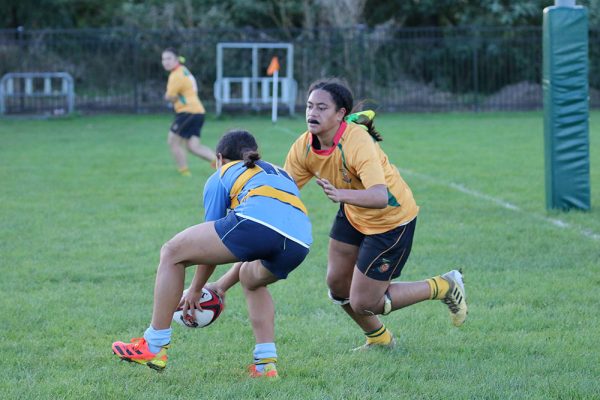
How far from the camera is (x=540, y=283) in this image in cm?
719

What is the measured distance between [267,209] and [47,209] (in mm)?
6819

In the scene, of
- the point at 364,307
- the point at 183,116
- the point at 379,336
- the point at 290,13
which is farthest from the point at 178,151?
the point at 290,13

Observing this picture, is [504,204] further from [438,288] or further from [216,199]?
[216,199]

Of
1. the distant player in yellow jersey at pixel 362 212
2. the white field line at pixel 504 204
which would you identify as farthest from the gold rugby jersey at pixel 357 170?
the white field line at pixel 504 204

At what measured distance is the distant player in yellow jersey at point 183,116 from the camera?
14188 millimetres

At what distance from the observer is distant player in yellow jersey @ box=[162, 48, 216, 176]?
14188 mm

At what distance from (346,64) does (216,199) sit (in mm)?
22794

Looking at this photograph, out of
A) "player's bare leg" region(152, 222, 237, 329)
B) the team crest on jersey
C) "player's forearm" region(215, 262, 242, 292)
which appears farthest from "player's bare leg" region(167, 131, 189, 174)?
"player's bare leg" region(152, 222, 237, 329)

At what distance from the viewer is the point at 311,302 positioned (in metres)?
6.82

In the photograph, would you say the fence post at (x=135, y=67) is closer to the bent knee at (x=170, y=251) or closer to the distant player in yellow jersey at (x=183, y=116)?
the distant player in yellow jersey at (x=183, y=116)

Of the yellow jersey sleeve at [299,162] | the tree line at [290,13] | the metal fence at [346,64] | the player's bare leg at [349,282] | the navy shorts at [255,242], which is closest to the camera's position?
the navy shorts at [255,242]

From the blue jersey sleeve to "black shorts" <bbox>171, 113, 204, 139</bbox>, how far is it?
9.39 meters

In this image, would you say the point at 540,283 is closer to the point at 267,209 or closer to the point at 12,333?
the point at 267,209

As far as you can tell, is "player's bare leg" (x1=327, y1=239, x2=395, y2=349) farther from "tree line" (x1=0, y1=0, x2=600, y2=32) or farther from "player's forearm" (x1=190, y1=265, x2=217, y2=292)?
"tree line" (x1=0, y1=0, x2=600, y2=32)
